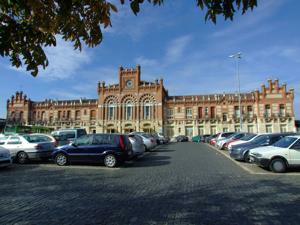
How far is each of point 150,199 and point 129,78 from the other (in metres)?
49.3

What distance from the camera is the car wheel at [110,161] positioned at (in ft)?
40.1

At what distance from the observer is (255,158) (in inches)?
456

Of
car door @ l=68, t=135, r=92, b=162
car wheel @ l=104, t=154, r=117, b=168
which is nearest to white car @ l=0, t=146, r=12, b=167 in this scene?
car door @ l=68, t=135, r=92, b=162

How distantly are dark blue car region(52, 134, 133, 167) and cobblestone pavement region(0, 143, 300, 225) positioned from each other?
2564 mm

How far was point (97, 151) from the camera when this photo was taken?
1240cm

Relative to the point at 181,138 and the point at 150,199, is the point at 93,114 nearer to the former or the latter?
the point at 181,138

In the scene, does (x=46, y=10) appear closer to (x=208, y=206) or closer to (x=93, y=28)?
(x=93, y=28)

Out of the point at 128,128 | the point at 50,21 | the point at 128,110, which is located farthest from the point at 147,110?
the point at 50,21

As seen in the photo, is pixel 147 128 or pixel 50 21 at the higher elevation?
pixel 147 128

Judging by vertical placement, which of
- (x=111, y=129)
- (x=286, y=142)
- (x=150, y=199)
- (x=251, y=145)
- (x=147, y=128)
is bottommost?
(x=150, y=199)

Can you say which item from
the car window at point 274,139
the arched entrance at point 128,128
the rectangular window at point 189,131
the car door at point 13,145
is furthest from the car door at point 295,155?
the arched entrance at point 128,128

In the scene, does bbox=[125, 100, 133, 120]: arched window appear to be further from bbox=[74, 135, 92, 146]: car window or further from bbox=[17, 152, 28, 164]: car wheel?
bbox=[74, 135, 92, 146]: car window

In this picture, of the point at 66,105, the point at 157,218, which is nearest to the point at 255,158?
the point at 157,218

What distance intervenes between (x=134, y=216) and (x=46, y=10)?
4.12m
